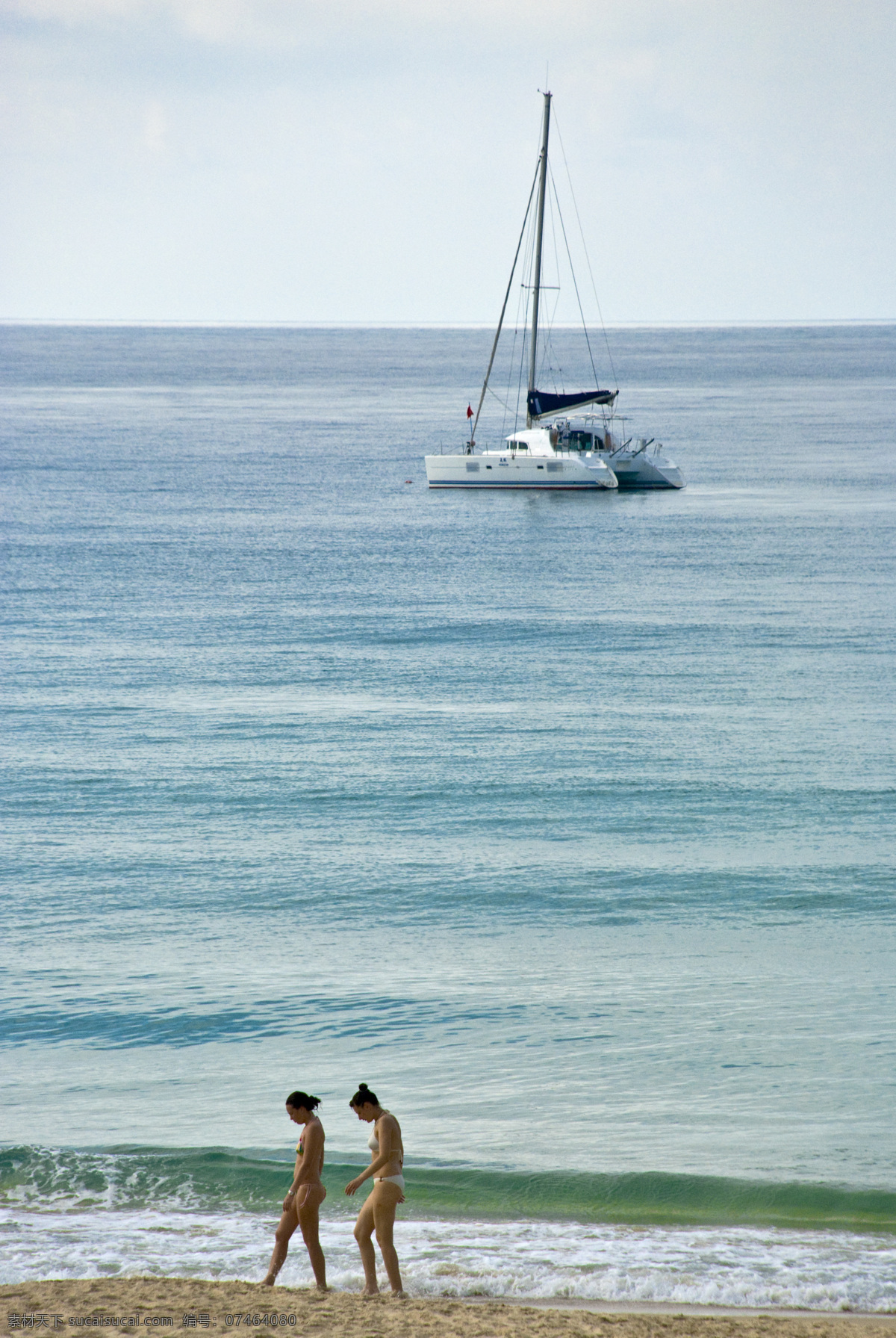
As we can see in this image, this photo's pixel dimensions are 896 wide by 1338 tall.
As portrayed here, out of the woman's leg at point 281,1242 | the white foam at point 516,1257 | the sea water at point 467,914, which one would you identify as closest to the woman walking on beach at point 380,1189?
the woman's leg at point 281,1242

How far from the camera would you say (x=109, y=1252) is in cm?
1069

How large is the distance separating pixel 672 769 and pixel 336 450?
7370 cm

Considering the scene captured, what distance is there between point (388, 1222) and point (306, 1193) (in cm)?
60

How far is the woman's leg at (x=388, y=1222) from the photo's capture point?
9.12m

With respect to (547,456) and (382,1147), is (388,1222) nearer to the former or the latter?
(382,1147)

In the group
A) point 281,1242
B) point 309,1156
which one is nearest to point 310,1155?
point 309,1156

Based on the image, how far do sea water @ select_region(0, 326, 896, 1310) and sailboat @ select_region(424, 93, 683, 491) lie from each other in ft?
58.7

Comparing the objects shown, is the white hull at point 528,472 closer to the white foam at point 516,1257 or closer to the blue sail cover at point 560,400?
the blue sail cover at point 560,400

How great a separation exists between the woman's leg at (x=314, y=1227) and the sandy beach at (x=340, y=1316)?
139 millimetres

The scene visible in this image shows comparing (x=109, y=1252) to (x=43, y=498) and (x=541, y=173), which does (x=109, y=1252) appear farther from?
(x=541, y=173)

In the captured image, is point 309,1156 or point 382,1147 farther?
point 309,1156

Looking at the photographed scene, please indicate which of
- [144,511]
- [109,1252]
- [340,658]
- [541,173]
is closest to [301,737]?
[340,658]

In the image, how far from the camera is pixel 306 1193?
364 inches

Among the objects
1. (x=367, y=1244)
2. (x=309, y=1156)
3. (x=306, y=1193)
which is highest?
(x=309, y=1156)
